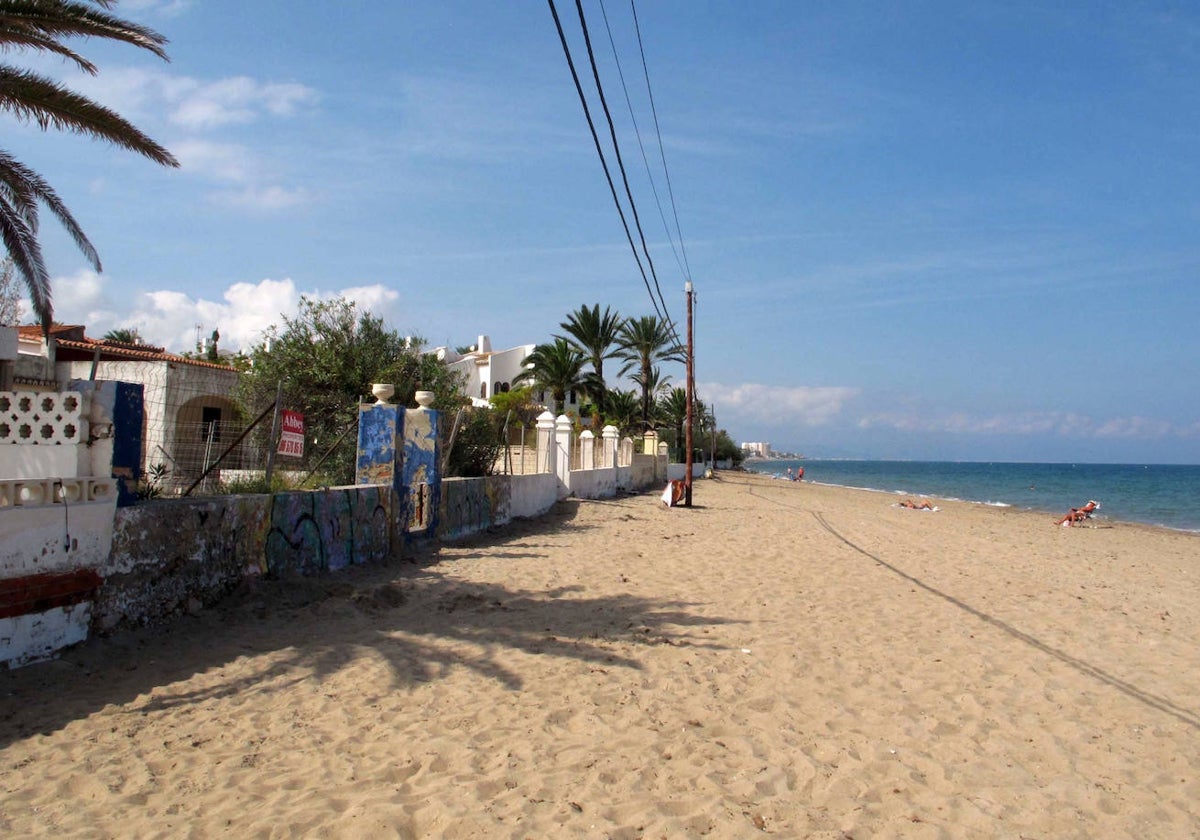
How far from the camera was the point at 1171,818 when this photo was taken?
4359 mm

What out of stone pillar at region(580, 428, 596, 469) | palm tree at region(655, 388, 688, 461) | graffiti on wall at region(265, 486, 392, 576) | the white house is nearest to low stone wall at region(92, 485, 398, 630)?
graffiti on wall at region(265, 486, 392, 576)

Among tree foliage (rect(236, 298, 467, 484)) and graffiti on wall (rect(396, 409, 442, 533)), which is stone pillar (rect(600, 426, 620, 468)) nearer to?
tree foliage (rect(236, 298, 467, 484))

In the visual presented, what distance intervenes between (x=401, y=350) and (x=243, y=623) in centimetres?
1163

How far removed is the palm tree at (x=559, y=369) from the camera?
142ft

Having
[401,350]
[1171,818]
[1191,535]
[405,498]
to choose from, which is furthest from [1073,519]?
[1171,818]

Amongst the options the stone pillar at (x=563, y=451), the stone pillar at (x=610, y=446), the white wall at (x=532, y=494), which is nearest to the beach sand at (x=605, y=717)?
the white wall at (x=532, y=494)

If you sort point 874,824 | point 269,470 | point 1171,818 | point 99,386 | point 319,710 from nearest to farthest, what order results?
point 874,824, point 1171,818, point 319,710, point 99,386, point 269,470

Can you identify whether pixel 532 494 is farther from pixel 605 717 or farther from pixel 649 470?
pixel 649 470

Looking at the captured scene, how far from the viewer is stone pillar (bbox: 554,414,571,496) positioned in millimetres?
19359

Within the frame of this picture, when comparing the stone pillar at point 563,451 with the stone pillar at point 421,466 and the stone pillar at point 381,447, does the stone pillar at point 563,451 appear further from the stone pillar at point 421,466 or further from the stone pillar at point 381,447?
the stone pillar at point 381,447

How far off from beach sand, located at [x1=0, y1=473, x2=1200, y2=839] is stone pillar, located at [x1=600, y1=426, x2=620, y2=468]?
53.4ft

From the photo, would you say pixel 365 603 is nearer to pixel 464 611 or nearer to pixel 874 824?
pixel 464 611

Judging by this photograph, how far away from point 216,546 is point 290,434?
2068 millimetres

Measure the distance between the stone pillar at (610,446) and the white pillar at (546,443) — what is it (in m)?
6.81
